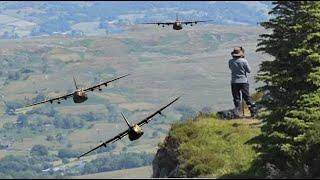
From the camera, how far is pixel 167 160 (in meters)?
26.5

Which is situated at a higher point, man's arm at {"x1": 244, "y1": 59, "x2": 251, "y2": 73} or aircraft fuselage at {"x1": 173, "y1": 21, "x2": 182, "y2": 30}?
man's arm at {"x1": 244, "y1": 59, "x2": 251, "y2": 73}

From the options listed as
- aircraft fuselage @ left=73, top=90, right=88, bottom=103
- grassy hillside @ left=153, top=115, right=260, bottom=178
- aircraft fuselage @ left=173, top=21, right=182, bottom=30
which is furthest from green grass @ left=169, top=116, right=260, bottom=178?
aircraft fuselage @ left=173, top=21, right=182, bottom=30

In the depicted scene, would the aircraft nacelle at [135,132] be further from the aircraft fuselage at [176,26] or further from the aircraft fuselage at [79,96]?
the aircraft fuselage at [176,26]

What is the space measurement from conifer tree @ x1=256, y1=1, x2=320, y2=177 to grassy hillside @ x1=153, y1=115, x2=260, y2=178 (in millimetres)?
1281

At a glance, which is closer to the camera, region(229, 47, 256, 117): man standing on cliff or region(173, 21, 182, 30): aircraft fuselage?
region(229, 47, 256, 117): man standing on cliff

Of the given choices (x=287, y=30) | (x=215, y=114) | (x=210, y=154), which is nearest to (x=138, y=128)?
(x=210, y=154)

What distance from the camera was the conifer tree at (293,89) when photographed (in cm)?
2195

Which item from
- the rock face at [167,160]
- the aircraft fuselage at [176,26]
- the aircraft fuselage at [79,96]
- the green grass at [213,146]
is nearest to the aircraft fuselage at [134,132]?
the green grass at [213,146]

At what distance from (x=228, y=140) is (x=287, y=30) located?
548 cm

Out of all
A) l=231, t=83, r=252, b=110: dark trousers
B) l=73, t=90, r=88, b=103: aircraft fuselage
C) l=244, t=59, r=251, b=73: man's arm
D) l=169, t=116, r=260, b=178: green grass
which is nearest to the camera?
l=169, t=116, r=260, b=178: green grass

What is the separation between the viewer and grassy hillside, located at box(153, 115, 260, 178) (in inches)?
926

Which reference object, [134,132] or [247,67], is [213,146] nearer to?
[247,67]

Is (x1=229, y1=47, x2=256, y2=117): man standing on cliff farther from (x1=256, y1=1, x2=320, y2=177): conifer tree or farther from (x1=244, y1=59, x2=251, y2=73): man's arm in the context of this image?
(x1=256, y1=1, x2=320, y2=177): conifer tree

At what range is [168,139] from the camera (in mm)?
27641
